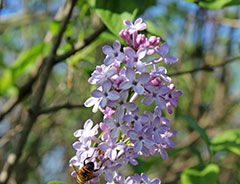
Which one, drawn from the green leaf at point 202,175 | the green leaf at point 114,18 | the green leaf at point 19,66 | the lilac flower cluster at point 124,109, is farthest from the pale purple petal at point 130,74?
the green leaf at point 19,66

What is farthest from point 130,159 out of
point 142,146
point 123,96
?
point 123,96

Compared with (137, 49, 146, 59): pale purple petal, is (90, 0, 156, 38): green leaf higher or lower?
lower

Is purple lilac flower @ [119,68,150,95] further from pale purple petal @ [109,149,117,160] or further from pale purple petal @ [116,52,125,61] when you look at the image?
pale purple petal @ [109,149,117,160]

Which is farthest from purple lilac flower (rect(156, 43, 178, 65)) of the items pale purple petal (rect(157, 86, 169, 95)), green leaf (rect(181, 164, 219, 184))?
green leaf (rect(181, 164, 219, 184))

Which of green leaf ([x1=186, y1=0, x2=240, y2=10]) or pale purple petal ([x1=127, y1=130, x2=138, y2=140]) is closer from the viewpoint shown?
pale purple petal ([x1=127, y1=130, x2=138, y2=140])

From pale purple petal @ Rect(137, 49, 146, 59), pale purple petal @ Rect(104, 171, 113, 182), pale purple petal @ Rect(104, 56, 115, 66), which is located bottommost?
pale purple petal @ Rect(104, 171, 113, 182)

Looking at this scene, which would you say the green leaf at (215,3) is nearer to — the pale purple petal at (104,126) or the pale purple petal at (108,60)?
the pale purple petal at (108,60)

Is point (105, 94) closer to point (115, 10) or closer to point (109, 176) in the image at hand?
point (109, 176)
